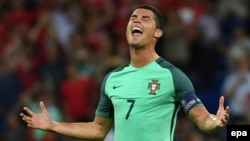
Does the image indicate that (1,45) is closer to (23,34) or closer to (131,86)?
(23,34)

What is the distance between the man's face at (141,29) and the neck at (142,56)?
5 cm

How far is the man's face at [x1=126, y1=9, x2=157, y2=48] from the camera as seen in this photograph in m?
7.30

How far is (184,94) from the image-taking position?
7.02m

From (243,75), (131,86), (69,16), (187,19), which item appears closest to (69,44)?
(69,16)

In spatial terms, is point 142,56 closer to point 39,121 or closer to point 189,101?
point 189,101

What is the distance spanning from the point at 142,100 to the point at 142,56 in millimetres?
416

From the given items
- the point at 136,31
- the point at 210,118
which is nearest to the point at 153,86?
the point at 136,31

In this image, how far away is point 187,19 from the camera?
46.6ft

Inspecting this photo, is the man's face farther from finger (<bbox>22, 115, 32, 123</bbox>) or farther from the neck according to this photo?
finger (<bbox>22, 115, 32, 123</bbox>)

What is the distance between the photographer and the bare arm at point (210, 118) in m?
6.57

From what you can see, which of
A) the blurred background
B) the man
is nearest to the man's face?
the man

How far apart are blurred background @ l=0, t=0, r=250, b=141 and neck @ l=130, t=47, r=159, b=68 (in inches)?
171

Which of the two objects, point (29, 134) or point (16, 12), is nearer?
point (29, 134)

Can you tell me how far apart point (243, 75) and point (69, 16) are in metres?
3.71
